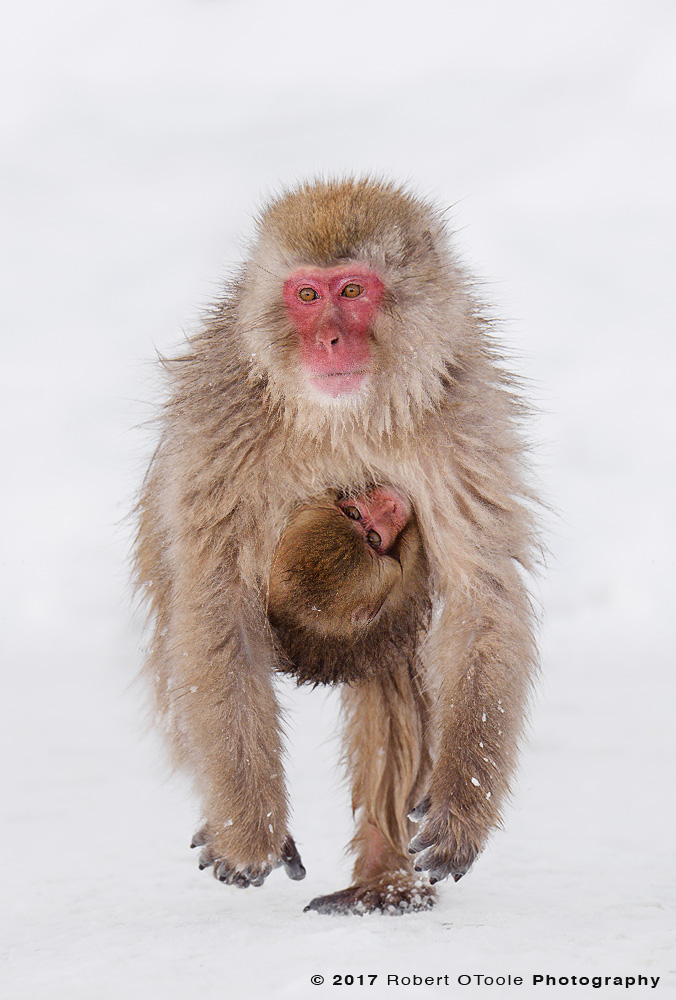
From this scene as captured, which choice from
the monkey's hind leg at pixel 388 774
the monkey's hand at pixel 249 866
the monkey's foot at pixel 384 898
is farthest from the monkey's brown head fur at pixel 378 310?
the monkey's foot at pixel 384 898

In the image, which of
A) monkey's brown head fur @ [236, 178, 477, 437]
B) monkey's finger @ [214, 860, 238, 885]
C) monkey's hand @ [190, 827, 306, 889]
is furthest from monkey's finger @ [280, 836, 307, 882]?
monkey's brown head fur @ [236, 178, 477, 437]

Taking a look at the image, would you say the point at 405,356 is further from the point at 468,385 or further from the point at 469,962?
the point at 469,962

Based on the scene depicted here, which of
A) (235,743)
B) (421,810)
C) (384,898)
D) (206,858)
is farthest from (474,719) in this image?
(206,858)

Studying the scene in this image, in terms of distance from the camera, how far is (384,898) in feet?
11.4

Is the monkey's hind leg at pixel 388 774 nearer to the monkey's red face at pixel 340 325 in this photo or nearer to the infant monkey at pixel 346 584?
the infant monkey at pixel 346 584

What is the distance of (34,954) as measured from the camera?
300cm

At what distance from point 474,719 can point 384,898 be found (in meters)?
0.70

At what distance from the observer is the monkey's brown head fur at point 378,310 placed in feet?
9.97

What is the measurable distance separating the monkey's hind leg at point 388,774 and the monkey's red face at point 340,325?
3.06 ft

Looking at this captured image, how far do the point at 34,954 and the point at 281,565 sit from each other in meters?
1.06

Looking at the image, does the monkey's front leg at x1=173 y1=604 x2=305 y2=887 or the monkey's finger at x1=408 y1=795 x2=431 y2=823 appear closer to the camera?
the monkey's finger at x1=408 y1=795 x2=431 y2=823

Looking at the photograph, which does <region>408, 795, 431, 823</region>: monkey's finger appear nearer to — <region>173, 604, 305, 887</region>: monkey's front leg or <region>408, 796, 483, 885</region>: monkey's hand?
<region>408, 796, 483, 885</region>: monkey's hand

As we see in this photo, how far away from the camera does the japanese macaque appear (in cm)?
304

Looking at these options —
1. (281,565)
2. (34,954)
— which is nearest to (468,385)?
(281,565)
